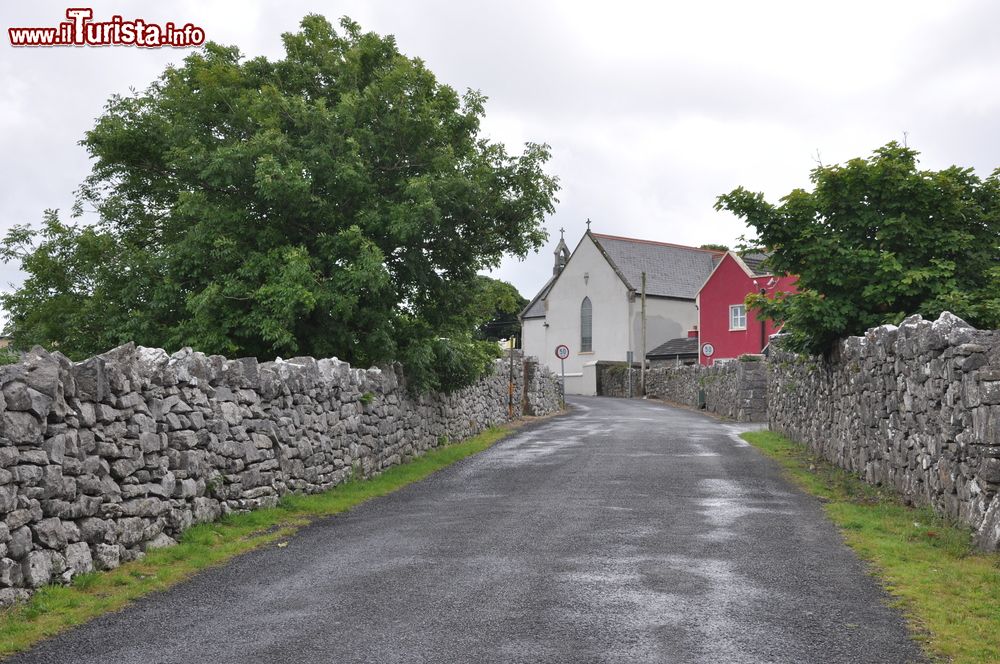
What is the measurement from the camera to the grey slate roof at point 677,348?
58.7 meters

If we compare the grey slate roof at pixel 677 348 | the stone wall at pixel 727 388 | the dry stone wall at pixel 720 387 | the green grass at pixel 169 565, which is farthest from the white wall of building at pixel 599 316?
the green grass at pixel 169 565

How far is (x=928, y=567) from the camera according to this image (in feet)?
26.8

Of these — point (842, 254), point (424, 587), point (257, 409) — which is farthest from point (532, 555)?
point (842, 254)

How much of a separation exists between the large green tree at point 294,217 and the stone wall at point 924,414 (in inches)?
288

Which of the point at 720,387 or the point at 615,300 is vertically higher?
the point at 615,300

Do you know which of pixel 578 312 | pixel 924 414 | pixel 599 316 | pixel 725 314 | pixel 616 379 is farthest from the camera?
pixel 578 312

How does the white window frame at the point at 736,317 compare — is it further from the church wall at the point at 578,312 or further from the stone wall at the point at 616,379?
the church wall at the point at 578,312

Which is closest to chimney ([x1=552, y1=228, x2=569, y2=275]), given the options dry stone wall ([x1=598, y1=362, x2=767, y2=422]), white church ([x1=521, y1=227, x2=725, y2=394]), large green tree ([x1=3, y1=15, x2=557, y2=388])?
white church ([x1=521, y1=227, x2=725, y2=394])

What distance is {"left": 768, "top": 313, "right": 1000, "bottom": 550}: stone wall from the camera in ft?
29.1

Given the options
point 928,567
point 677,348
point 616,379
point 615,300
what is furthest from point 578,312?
point 928,567

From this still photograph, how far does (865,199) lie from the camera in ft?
52.3

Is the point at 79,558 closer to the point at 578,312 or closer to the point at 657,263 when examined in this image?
the point at 578,312

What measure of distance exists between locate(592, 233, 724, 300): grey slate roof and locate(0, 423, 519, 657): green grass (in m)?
51.2

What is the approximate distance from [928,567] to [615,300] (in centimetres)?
5634
